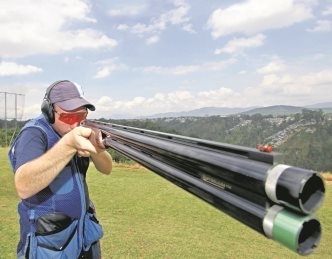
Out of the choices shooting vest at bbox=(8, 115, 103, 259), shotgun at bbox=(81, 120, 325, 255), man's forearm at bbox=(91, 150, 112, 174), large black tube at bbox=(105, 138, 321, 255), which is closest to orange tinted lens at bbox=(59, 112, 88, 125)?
shooting vest at bbox=(8, 115, 103, 259)

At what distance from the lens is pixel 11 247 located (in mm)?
8469

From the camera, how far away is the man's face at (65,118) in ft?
12.1

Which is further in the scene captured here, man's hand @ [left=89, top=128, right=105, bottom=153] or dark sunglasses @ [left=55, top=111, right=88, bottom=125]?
man's hand @ [left=89, top=128, right=105, bottom=153]

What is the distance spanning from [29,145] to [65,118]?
0.59m

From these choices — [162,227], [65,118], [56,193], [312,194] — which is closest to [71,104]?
[65,118]

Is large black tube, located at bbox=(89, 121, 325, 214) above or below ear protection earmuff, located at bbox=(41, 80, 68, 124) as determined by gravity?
below

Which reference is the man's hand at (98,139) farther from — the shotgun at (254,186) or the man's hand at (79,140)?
the shotgun at (254,186)

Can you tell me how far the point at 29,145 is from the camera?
3254mm

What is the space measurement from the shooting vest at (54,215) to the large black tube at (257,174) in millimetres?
1903

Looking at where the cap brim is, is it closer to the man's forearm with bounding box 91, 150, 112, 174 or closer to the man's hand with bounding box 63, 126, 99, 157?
the man's hand with bounding box 63, 126, 99, 157

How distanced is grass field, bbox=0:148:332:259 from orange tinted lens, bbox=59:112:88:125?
5340 mm

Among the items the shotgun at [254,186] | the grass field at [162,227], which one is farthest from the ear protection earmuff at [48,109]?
the grass field at [162,227]

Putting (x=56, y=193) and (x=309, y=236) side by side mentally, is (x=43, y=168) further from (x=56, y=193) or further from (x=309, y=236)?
(x=309, y=236)

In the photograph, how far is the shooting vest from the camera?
11.7 ft
